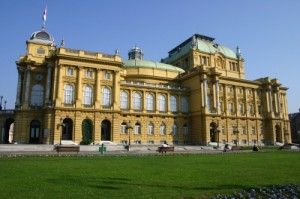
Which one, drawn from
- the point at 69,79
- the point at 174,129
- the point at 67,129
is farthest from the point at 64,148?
the point at 174,129

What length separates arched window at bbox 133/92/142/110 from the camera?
62231mm

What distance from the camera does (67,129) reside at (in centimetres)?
5153

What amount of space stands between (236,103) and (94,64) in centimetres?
4057

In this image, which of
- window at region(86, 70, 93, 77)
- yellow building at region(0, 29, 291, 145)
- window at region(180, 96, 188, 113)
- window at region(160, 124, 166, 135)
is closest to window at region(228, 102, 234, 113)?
yellow building at region(0, 29, 291, 145)

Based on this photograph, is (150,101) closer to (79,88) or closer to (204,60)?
(79,88)

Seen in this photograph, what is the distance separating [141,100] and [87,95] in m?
13.9

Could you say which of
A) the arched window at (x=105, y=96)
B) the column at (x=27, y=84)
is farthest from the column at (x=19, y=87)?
the arched window at (x=105, y=96)

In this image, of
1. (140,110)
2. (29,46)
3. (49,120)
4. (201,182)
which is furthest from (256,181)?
(29,46)

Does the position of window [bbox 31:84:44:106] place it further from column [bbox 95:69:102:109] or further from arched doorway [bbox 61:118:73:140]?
column [bbox 95:69:102:109]

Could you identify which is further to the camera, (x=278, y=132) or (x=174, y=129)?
(x=278, y=132)

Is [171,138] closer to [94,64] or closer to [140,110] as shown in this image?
[140,110]

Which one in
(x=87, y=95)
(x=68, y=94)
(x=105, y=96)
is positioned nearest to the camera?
(x=68, y=94)

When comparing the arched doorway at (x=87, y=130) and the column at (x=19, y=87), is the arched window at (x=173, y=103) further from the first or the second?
the column at (x=19, y=87)

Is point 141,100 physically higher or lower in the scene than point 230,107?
higher
